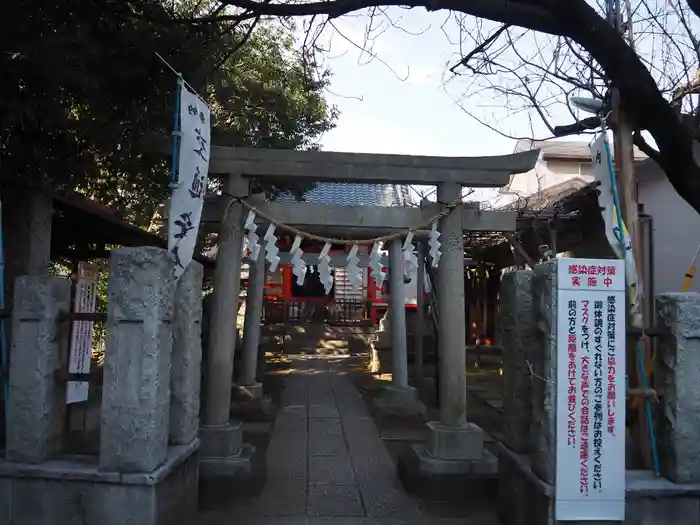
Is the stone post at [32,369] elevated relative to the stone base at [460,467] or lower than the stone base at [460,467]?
elevated

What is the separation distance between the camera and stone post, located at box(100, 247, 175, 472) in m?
4.50

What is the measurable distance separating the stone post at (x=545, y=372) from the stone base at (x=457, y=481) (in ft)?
5.09

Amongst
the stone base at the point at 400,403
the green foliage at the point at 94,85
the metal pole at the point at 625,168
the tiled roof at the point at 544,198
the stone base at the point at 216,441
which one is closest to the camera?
the green foliage at the point at 94,85

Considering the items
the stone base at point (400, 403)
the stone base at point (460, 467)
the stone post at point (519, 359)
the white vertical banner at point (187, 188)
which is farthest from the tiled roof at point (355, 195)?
the stone post at point (519, 359)

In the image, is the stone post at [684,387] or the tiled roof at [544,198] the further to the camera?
the tiled roof at [544,198]

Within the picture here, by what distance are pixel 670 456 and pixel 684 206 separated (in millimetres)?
8043

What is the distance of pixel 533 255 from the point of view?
1391 cm

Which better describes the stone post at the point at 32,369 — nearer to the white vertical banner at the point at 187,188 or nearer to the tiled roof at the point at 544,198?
the white vertical banner at the point at 187,188

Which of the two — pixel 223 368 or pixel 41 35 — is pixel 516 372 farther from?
pixel 41 35

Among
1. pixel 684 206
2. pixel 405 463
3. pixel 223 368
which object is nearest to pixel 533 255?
pixel 684 206

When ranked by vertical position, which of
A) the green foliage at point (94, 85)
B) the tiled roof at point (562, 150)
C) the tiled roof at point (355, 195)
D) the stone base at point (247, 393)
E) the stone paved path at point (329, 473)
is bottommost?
the stone paved path at point (329, 473)

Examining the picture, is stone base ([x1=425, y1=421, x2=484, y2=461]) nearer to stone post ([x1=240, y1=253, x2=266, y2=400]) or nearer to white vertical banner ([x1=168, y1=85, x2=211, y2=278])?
white vertical banner ([x1=168, y1=85, x2=211, y2=278])

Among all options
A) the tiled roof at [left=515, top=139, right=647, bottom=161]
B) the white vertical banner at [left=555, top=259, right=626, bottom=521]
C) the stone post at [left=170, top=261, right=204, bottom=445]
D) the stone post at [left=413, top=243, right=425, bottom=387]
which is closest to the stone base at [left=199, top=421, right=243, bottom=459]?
the stone post at [left=170, top=261, right=204, bottom=445]

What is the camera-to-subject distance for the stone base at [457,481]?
632 centimetres
